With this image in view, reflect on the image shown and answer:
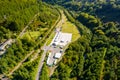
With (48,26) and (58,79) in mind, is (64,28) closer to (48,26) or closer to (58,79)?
(48,26)

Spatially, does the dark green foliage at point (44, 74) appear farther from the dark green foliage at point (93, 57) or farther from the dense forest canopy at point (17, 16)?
the dense forest canopy at point (17, 16)

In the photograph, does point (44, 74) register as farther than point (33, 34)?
No

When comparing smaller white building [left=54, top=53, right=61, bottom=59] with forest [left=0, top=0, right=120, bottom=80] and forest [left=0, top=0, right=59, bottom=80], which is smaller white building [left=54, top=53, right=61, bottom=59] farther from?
forest [left=0, top=0, right=59, bottom=80]

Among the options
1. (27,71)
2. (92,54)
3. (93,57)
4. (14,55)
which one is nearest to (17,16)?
(14,55)

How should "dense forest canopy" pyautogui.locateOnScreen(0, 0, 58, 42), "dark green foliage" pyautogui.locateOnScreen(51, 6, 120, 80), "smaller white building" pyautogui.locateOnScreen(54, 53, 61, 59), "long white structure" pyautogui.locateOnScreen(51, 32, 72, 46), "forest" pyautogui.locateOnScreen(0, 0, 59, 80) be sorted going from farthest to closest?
"dense forest canopy" pyautogui.locateOnScreen(0, 0, 58, 42)
"long white structure" pyautogui.locateOnScreen(51, 32, 72, 46)
"smaller white building" pyautogui.locateOnScreen(54, 53, 61, 59)
"forest" pyautogui.locateOnScreen(0, 0, 59, 80)
"dark green foliage" pyautogui.locateOnScreen(51, 6, 120, 80)

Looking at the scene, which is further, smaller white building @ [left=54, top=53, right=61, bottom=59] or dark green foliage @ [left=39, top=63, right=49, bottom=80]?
smaller white building @ [left=54, top=53, right=61, bottom=59]

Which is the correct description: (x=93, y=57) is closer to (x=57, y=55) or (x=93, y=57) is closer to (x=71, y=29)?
(x=57, y=55)

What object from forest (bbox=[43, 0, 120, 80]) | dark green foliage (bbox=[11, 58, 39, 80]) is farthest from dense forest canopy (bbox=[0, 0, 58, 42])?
dark green foliage (bbox=[11, 58, 39, 80])

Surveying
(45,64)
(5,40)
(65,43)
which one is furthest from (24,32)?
(45,64)
